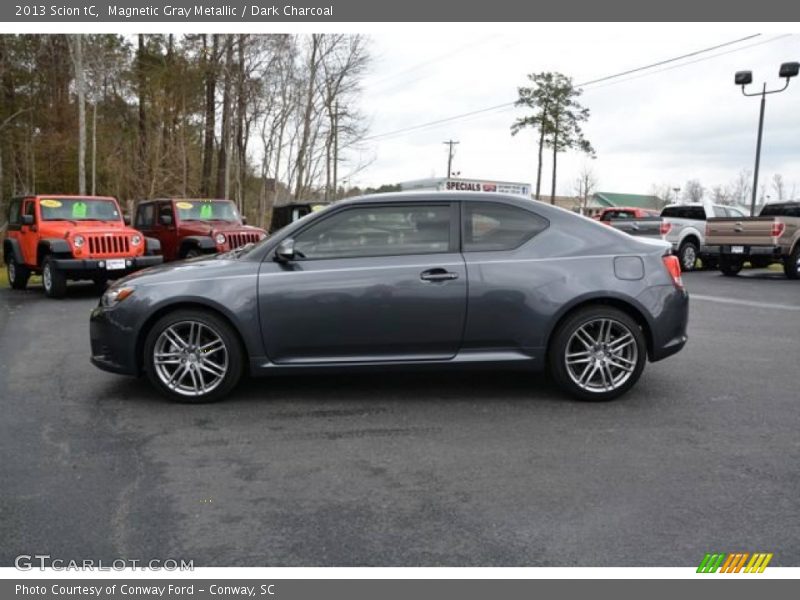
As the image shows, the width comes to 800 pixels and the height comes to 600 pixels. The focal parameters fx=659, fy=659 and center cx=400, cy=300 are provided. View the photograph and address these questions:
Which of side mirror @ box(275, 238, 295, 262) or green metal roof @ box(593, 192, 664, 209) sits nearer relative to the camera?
side mirror @ box(275, 238, 295, 262)

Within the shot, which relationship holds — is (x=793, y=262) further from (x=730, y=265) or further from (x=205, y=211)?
(x=205, y=211)

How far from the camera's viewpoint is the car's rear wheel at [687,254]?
18062mm

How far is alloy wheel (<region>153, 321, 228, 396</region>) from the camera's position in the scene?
4961mm

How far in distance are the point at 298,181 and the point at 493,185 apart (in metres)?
15.7

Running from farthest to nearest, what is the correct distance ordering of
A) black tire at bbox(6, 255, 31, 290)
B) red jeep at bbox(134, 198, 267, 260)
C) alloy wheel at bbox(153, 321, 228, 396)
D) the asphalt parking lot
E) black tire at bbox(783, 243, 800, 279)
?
black tire at bbox(783, 243, 800, 279), red jeep at bbox(134, 198, 267, 260), black tire at bbox(6, 255, 31, 290), alloy wheel at bbox(153, 321, 228, 396), the asphalt parking lot

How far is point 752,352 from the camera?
6879mm

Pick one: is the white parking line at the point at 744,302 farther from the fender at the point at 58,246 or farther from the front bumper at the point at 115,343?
the fender at the point at 58,246

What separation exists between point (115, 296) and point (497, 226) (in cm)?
298

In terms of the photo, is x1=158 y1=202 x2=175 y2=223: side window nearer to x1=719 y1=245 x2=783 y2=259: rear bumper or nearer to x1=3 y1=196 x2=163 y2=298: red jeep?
x1=3 y1=196 x2=163 y2=298: red jeep

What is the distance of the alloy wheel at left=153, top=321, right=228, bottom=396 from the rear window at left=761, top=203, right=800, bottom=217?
15.7 meters

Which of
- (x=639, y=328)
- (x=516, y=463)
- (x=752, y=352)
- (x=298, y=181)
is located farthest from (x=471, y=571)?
(x=298, y=181)

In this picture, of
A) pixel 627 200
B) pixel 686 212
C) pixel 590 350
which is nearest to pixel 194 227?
pixel 590 350

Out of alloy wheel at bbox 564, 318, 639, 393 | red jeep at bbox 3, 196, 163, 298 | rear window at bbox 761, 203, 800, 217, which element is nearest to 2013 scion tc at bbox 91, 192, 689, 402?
alloy wheel at bbox 564, 318, 639, 393

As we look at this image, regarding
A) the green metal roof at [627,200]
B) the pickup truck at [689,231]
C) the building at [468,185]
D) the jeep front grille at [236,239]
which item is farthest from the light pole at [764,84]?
the green metal roof at [627,200]
